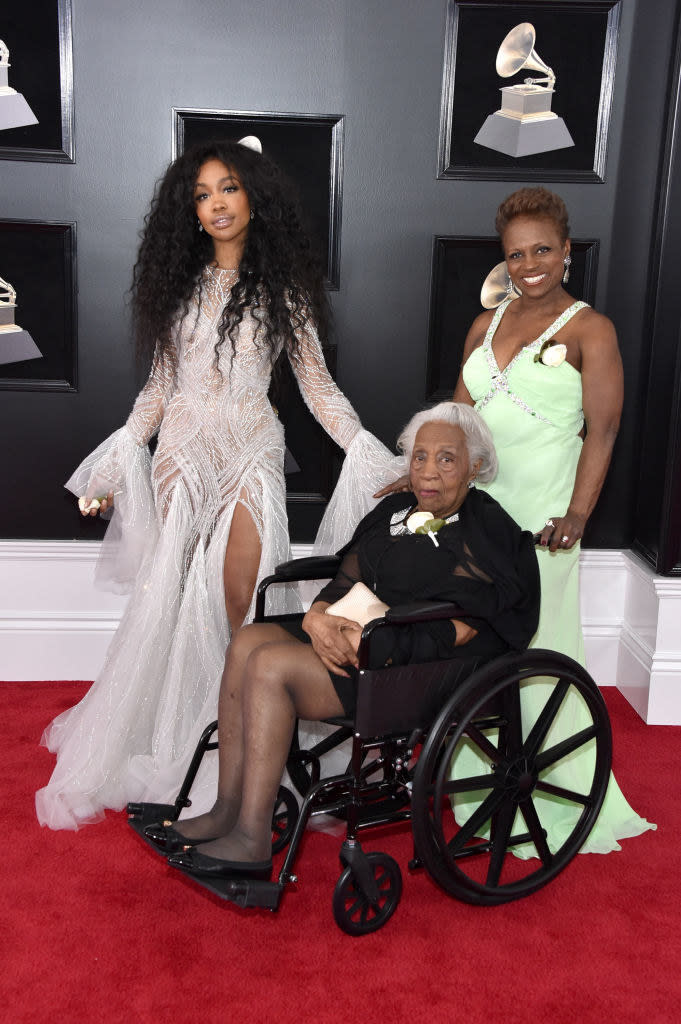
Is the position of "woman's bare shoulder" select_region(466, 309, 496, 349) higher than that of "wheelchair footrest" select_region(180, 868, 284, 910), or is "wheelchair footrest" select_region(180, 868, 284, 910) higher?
"woman's bare shoulder" select_region(466, 309, 496, 349)

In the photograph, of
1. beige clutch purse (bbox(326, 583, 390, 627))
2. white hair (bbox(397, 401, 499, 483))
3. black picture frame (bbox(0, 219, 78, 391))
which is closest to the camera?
beige clutch purse (bbox(326, 583, 390, 627))

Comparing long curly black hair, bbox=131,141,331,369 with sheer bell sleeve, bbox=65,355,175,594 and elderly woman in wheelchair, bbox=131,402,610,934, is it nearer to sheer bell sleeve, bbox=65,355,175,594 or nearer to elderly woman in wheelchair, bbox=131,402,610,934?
sheer bell sleeve, bbox=65,355,175,594

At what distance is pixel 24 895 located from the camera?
106 inches

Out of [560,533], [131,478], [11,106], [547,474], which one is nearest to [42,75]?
[11,106]

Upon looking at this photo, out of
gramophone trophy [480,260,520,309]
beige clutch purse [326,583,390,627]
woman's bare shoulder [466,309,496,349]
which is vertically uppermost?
gramophone trophy [480,260,520,309]

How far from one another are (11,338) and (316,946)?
248cm

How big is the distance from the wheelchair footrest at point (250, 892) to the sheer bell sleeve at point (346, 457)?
1094 millimetres

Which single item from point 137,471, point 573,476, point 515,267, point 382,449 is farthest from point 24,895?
point 515,267

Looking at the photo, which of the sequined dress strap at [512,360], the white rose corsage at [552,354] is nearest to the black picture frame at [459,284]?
the sequined dress strap at [512,360]

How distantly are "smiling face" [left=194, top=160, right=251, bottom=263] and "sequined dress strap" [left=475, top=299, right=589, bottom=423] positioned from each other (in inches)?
32.7

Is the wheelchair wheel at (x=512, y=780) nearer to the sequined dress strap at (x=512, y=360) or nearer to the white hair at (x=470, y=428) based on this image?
the white hair at (x=470, y=428)

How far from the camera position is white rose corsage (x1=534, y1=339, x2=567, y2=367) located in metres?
2.85

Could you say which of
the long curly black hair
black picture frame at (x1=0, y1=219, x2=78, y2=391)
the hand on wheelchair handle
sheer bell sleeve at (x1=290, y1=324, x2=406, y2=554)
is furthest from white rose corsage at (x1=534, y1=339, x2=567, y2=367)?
black picture frame at (x1=0, y1=219, x2=78, y2=391)

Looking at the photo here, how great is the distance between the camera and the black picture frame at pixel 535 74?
3699mm
